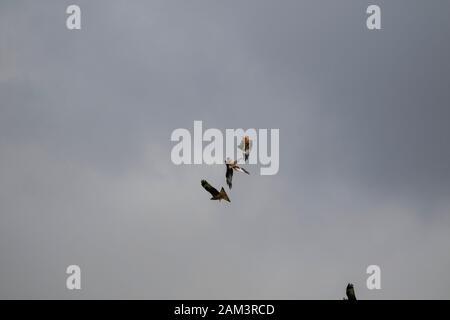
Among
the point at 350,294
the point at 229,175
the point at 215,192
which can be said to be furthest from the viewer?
the point at 229,175

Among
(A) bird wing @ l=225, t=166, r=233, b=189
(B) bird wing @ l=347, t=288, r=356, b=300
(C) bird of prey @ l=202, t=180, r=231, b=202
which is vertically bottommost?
(B) bird wing @ l=347, t=288, r=356, b=300

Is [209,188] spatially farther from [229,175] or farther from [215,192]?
[229,175]

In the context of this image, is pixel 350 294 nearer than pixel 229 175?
Yes

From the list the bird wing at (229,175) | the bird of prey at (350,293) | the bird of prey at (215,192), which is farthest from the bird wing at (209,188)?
the bird of prey at (350,293)

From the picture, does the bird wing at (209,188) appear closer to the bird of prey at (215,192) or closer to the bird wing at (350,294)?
the bird of prey at (215,192)

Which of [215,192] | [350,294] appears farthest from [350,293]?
[215,192]

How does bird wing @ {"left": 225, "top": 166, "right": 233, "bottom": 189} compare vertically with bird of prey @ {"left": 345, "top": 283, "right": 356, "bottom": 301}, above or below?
above

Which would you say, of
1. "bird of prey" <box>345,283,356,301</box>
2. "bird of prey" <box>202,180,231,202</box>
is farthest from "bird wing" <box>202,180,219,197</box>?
"bird of prey" <box>345,283,356,301</box>

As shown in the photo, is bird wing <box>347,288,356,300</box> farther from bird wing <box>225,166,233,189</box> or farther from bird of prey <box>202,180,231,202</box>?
bird wing <box>225,166,233,189</box>

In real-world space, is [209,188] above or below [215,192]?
above
